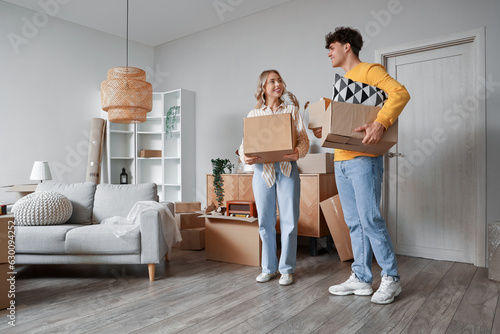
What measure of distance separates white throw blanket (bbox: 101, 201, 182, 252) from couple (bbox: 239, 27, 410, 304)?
76 centimetres

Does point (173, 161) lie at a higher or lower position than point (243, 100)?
lower

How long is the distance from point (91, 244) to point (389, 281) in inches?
78.1

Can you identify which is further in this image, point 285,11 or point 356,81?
point 285,11

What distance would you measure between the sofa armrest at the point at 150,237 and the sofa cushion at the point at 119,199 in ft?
1.85

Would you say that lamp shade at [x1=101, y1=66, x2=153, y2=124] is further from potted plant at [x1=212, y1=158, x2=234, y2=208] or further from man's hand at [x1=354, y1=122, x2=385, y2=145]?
man's hand at [x1=354, y1=122, x2=385, y2=145]

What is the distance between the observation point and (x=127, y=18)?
14.9 feet

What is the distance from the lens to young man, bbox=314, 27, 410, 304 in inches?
75.0

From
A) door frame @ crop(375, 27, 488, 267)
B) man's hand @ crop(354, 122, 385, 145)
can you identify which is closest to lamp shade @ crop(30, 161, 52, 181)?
man's hand @ crop(354, 122, 385, 145)

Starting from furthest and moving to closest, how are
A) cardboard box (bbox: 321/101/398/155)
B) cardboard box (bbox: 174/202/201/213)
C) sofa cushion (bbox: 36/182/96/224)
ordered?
cardboard box (bbox: 174/202/201/213)
sofa cushion (bbox: 36/182/96/224)
cardboard box (bbox: 321/101/398/155)

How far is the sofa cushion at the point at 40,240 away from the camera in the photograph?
8.34 ft

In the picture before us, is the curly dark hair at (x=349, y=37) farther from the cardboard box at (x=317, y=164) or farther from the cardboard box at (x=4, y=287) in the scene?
the cardboard box at (x=4, y=287)

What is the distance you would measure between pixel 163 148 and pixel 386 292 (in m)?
3.69

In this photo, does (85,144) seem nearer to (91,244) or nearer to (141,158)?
(141,158)

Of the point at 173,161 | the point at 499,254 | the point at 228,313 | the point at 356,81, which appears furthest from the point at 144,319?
the point at 173,161
